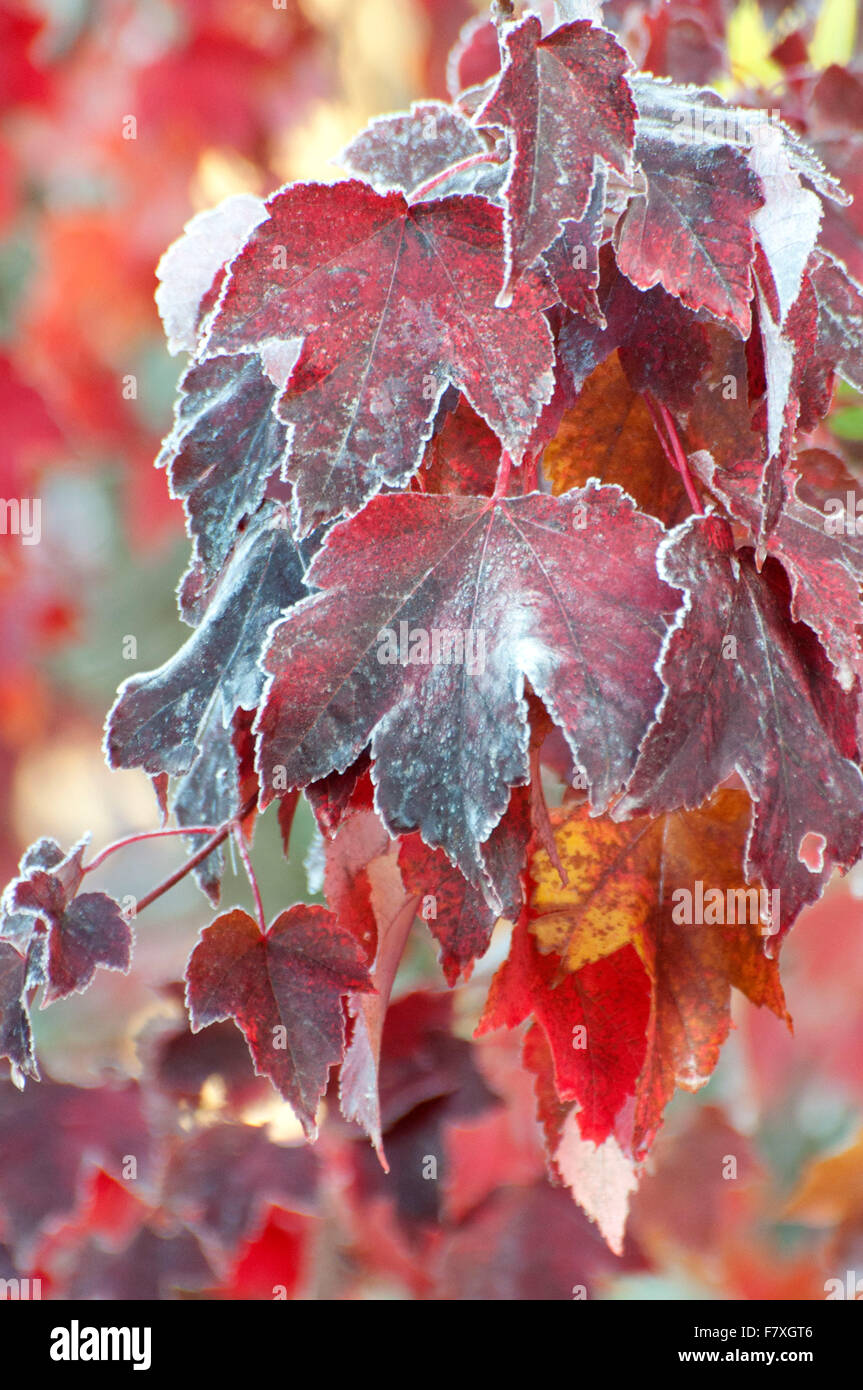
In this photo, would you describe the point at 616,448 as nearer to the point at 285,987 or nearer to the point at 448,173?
the point at 448,173

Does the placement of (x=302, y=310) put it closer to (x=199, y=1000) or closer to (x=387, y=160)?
(x=387, y=160)

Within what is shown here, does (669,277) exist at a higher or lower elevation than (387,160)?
lower

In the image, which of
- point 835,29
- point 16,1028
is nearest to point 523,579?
point 16,1028

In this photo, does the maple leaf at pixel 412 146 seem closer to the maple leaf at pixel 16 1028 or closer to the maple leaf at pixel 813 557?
the maple leaf at pixel 813 557

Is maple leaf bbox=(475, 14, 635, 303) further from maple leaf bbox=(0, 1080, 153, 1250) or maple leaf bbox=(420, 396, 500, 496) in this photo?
maple leaf bbox=(0, 1080, 153, 1250)

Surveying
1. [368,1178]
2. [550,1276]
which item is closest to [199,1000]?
[368,1178]

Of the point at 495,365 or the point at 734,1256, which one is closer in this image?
the point at 495,365

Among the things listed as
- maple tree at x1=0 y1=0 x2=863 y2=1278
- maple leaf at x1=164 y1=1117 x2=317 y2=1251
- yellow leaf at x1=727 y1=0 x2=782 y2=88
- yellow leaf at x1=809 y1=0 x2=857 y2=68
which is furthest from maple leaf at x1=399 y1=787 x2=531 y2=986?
yellow leaf at x1=809 y1=0 x2=857 y2=68
